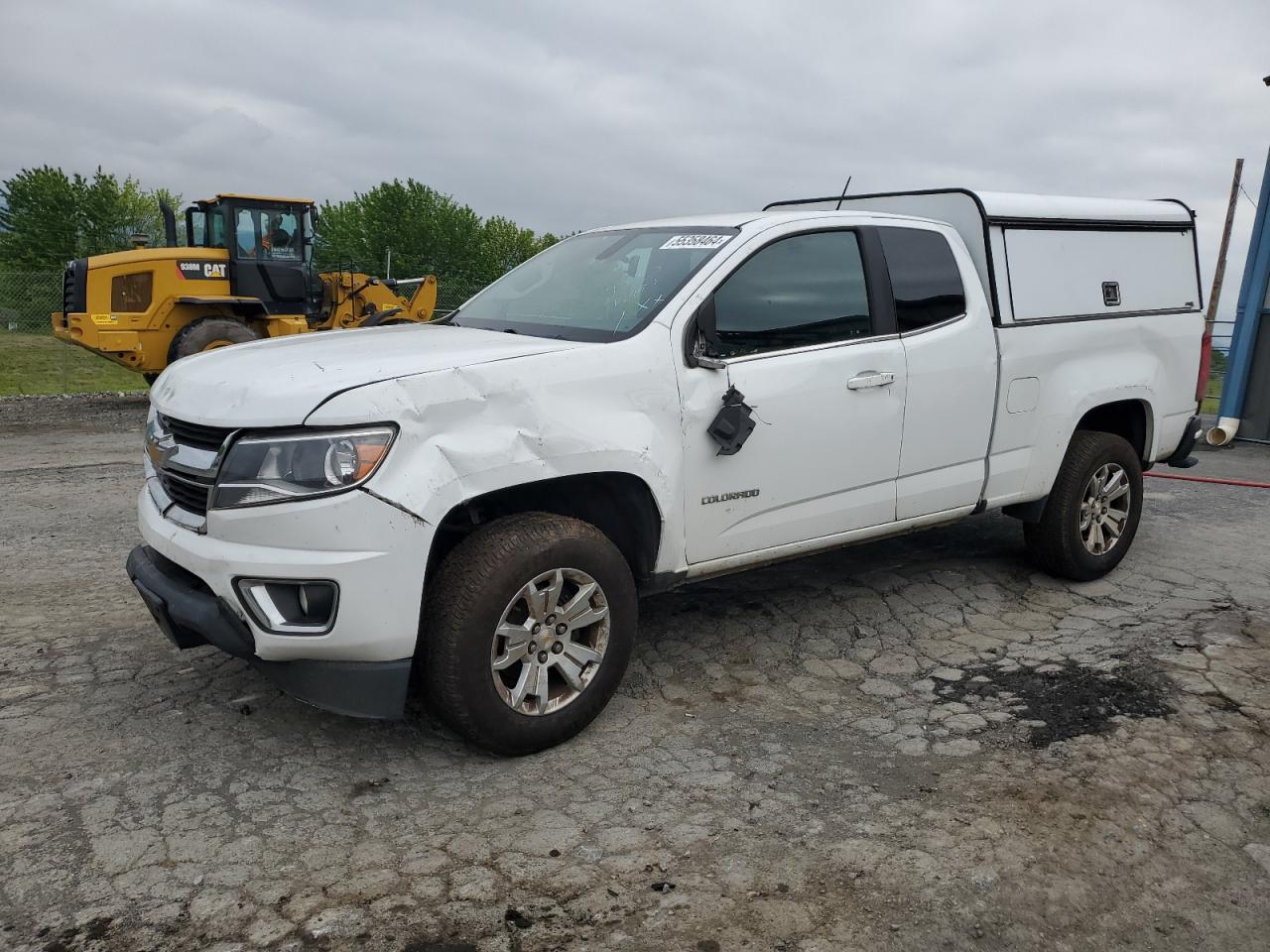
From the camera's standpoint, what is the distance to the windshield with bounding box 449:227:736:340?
12.6 feet

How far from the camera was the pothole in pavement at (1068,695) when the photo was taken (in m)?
3.73

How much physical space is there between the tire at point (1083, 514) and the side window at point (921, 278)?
3.90 ft

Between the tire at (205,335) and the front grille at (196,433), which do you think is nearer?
the front grille at (196,433)

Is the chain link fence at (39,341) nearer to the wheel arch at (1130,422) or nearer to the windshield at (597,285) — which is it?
the windshield at (597,285)

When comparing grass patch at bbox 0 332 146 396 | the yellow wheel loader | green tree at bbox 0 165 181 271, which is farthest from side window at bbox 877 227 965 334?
green tree at bbox 0 165 181 271

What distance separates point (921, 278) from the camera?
4527 mm

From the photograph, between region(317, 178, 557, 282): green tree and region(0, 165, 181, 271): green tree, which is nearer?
region(0, 165, 181, 271): green tree

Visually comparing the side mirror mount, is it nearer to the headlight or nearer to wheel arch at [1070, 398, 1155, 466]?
the headlight

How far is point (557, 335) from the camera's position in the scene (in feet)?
12.6

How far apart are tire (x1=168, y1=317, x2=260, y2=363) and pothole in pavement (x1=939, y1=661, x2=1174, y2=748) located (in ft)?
37.0

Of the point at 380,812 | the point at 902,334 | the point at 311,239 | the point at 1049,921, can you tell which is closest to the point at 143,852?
the point at 380,812

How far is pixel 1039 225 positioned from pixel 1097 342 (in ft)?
2.22

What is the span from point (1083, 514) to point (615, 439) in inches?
120

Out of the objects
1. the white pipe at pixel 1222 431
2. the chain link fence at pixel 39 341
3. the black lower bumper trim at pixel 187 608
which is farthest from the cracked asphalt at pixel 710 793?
the chain link fence at pixel 39 341
